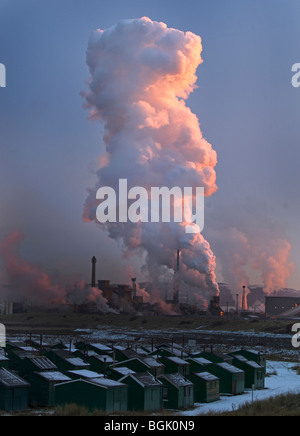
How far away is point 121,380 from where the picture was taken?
46438 mm

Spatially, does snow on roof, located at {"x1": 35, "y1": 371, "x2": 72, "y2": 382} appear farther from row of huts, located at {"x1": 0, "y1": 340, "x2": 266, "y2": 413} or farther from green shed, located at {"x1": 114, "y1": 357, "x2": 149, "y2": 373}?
green shed, located at {"x1": 114, "y1": 357, "x2": 149, "y2": 373}

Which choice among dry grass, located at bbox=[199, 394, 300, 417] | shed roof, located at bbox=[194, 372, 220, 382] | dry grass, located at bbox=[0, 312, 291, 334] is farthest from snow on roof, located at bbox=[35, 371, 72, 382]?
dry grass, located at bbox=[0, 312, 291, 334]

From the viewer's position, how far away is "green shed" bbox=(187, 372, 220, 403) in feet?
170

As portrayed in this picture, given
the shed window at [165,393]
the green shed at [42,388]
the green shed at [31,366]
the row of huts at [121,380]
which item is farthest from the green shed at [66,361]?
the shed window at [165,393]

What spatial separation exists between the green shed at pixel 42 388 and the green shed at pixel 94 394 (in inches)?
95.6

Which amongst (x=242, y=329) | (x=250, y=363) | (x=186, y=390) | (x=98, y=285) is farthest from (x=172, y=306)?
(x=186, y=390)

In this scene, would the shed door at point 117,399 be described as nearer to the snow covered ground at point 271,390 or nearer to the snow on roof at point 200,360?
the snow covered ground at point 271,390

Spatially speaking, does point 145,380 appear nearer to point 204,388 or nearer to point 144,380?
point 144,380

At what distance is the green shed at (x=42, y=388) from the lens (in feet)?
152

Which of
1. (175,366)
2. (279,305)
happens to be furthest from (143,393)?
(279,305)

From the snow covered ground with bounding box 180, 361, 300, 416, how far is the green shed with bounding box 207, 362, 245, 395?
0.95 meters

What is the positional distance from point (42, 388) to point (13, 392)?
3.24 meters

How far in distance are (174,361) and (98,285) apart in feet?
417
